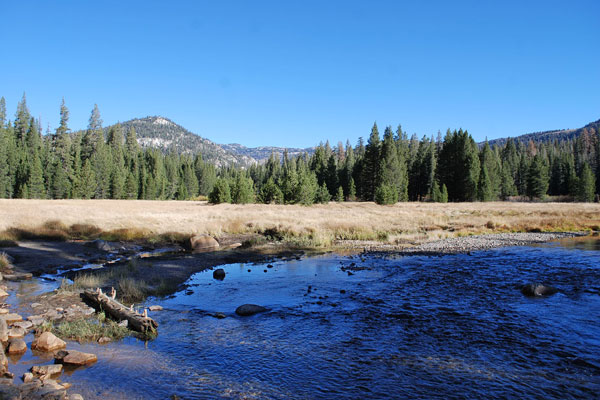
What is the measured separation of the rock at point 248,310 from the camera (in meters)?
11.0

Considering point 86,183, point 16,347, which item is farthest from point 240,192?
point 16,347

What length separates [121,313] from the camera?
9.93 m

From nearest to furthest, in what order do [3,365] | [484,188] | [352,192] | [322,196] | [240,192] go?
[3,365], [322,196], [240,192], [484,188], [352,192]

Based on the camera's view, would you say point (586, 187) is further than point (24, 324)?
Yes

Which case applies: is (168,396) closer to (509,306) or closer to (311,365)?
(311,365)

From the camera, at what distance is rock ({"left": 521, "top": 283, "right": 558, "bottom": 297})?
12.6 metres

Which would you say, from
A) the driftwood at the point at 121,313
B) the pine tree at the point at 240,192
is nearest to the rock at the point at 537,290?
the driftwood at the point at 121,313

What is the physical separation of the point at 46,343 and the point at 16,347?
0.52 metres

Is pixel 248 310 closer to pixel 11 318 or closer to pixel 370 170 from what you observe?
pixel 11 318

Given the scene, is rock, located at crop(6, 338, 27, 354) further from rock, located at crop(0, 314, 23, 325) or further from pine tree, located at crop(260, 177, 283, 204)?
pine tree, located at crop(260, 177, 283, 204)

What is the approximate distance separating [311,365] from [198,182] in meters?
125

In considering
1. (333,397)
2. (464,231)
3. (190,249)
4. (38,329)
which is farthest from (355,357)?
(464,231)

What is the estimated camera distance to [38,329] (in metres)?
9.02

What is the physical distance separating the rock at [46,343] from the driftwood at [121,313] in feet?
5.23
